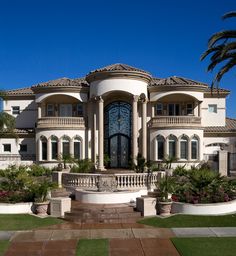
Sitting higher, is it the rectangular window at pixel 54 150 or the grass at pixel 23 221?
the rectangular window at pixel 54 150

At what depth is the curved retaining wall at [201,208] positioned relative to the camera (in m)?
16.1

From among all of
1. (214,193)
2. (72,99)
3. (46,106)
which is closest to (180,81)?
(72,99)

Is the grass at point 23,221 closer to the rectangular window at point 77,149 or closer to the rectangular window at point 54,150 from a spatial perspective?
the rectangular window at point 54,150

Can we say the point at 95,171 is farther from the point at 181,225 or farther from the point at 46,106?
the point at 181,225

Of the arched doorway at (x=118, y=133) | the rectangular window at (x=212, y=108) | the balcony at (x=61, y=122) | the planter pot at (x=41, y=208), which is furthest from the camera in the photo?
the rectangular window at (x=212, y=108)

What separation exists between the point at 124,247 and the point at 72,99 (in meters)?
23.8

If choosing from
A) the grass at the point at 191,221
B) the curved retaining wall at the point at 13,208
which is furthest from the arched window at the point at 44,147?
the grass at the point at 191,221

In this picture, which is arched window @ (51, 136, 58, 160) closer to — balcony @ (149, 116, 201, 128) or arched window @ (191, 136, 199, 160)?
balcony @ (149, 116, 201, 128)

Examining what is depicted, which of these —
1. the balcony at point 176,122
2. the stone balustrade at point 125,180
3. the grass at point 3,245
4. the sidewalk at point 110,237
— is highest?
the balcony at point 176,122

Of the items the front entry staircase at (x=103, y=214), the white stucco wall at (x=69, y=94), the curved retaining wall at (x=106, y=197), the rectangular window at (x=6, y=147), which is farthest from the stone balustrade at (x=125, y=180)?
the rectangular window at (x=6, y=147)

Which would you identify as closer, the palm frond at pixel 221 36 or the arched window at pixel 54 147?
the palm frond at pixel 221 36

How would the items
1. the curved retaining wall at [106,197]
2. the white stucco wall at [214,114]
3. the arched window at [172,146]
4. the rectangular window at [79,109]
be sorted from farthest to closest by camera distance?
the white stucco wall at [214,114]
the rectangular window at [79,109]
the arched window at [172,146]
the curved retaining wall at [106,197]

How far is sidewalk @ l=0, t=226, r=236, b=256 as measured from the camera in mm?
11039

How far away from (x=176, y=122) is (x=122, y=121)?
5581 mm
